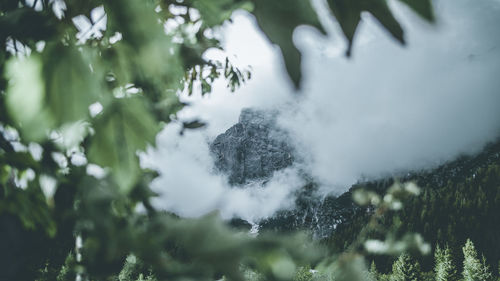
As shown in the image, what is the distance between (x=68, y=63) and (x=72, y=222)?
49 cm

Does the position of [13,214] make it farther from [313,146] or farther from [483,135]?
[483,135]

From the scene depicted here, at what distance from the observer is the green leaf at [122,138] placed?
33 centimetres

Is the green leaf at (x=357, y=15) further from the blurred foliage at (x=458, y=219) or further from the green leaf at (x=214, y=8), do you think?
the blurred foliage at (x=458, y=219)

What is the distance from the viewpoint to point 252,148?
63.2 metres

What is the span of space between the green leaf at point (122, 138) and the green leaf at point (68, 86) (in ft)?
0.23

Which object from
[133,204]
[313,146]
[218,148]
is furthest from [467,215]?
[133,204]

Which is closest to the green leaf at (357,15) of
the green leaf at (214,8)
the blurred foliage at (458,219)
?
the green leaf at (214,8)

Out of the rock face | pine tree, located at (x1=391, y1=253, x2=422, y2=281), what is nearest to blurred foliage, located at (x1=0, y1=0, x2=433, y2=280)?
pine tree, located at (x1=391, y1=253, x2=422, y2=281)

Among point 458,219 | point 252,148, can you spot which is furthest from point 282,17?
point 252,148

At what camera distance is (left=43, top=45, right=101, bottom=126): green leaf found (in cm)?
26

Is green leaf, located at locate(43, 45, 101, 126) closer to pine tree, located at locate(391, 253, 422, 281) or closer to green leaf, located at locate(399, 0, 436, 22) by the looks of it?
green leaf, located at locate(399, 0, 436, 22)

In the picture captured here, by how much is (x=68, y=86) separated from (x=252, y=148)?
207 feet

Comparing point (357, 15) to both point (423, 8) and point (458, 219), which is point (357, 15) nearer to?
point (423, 8)

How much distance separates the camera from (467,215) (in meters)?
35.0
